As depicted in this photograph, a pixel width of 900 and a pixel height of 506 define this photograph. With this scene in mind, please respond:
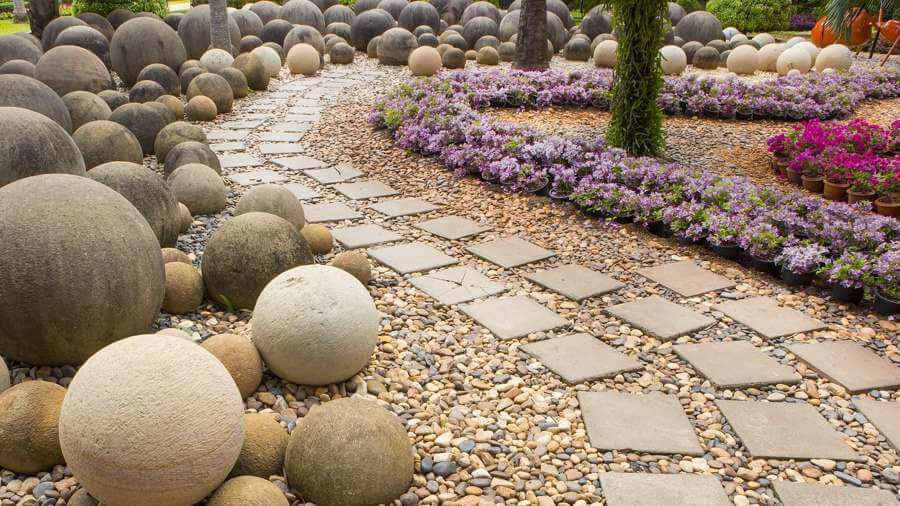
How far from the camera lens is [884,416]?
3797mm

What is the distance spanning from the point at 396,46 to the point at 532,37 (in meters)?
3.68

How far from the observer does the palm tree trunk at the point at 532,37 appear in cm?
1259

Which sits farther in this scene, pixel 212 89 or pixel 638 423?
pixel 212 89

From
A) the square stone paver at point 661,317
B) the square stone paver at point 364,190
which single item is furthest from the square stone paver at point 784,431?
the square stone paver at point 364,190

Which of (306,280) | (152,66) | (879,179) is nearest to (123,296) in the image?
(306,280)

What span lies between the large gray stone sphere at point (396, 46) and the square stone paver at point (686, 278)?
10894 mm

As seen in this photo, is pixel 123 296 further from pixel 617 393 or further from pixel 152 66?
pixel 152 66

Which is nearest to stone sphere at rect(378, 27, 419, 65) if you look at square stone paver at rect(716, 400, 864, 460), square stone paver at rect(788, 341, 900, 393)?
square stone paver at rect(788, 341, 900, 393)

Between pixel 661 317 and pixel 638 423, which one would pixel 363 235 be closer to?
pixel 661 317

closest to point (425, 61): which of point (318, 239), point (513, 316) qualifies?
point (318, 239)

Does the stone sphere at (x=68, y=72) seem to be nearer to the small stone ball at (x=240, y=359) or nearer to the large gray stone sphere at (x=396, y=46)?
the large gray stone sphere at (x=396, y=46)

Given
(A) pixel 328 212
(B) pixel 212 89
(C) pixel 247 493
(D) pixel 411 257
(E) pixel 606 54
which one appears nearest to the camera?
(C) pixel 247 493

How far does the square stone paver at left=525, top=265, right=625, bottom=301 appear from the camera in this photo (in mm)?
5270

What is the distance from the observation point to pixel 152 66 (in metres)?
11.1
